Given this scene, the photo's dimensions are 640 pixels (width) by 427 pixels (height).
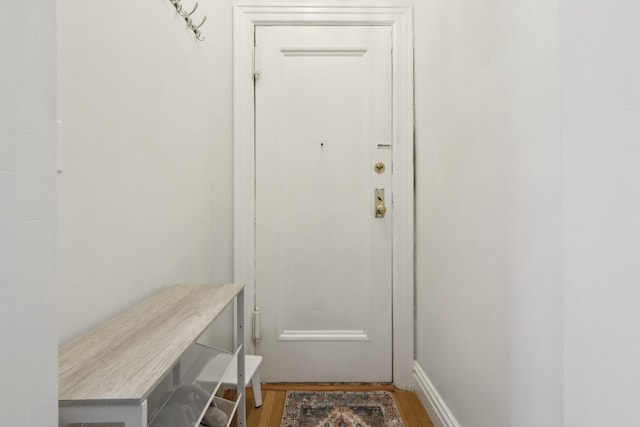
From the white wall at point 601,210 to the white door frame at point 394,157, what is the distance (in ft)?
Result: 3.84

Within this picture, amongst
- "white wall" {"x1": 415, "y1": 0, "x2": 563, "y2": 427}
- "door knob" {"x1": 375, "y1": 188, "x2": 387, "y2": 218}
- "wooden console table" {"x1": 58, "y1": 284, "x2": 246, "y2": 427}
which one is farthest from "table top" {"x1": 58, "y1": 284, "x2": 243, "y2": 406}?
"door knob" {"x1": 375, "y1": 188, "x2": 387, "y2": 218}

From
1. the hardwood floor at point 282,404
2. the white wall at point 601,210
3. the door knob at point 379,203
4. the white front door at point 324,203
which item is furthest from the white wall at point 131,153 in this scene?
the white wall at point 601,210

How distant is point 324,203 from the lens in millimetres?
1757

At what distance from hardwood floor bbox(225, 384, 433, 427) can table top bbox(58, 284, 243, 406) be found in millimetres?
755

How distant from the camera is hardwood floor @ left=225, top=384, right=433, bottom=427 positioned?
144 centimetres

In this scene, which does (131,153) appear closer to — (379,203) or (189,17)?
(189,17)

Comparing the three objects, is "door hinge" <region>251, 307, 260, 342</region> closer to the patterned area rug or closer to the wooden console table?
the patterned area rug

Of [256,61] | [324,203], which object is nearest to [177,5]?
[256,61]

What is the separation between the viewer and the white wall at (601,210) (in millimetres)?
448

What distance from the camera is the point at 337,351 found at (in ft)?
5.75

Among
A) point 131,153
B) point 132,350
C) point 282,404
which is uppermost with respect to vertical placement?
point 131,153

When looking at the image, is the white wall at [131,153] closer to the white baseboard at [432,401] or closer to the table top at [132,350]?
the table top at [132,350]

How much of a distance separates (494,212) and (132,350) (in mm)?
1002

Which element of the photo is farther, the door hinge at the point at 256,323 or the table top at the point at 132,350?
the door hinge at the point at 256,323
